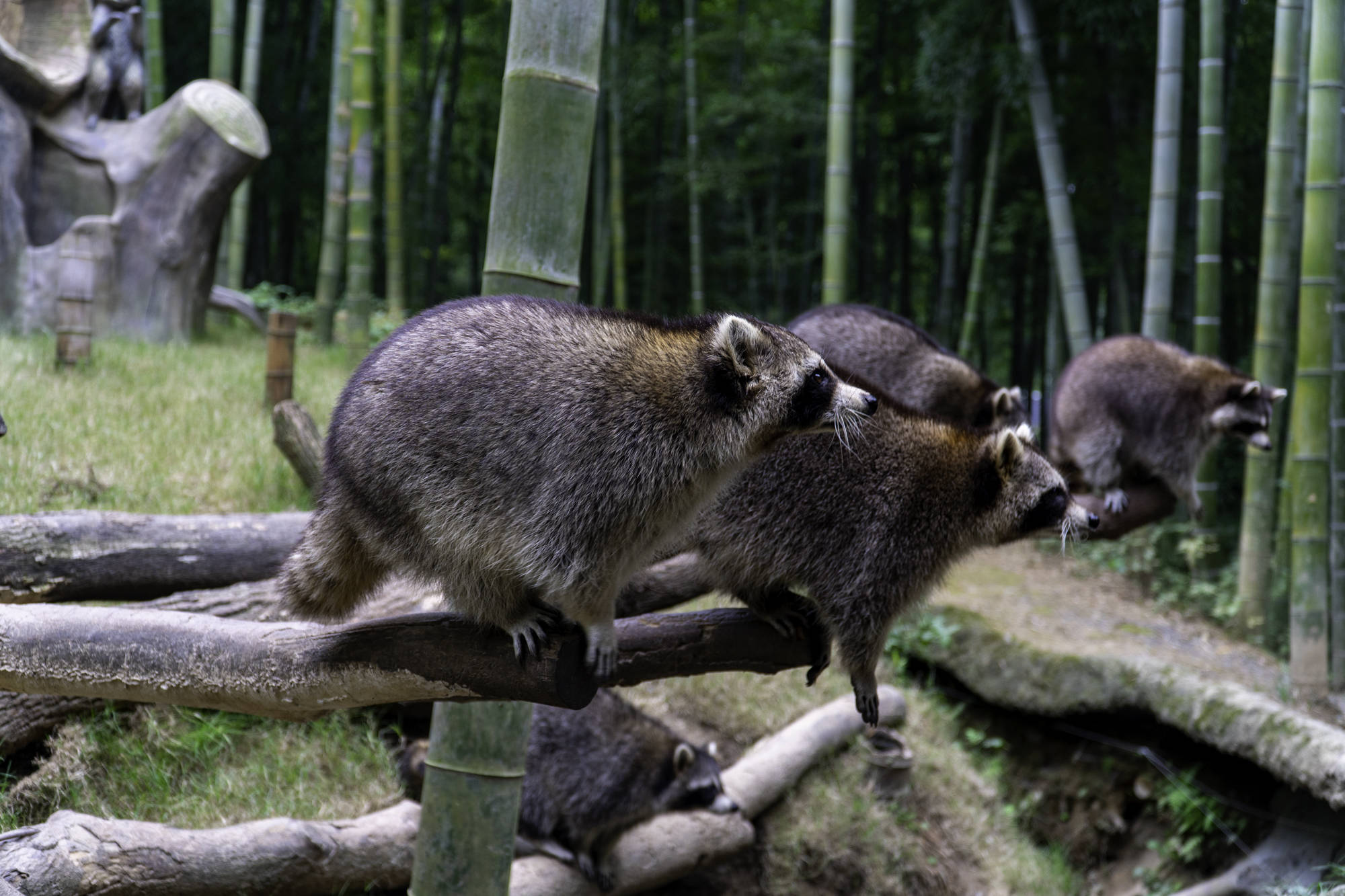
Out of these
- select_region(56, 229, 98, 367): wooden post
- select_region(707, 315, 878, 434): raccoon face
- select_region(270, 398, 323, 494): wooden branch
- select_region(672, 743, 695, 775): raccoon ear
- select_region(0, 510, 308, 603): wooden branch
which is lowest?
select_region(672, 743, 695, 775): raccoon ear

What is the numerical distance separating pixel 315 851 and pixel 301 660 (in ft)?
4.52

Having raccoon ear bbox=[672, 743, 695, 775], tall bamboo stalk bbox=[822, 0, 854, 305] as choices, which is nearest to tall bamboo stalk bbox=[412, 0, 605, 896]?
raccoon ear bbox=[672, 743, 695, 775]

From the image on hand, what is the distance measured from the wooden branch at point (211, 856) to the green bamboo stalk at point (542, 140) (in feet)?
6.03

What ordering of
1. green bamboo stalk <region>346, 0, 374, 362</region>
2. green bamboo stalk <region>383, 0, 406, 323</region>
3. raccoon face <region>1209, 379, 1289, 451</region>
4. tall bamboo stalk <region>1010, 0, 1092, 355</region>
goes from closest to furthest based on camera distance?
1. raccoon face <region>1209, 379, 1289, 451</region>
2. tall bamboo stalk <region>1010, 0, 1092, 355</region>
3. green bamboo stalk <region>346, 0, 374, 362</region>
4. green bamboo stalk <region>383, 0, 406, 323</region>

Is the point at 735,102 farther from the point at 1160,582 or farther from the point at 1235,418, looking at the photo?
the point at 1235,418

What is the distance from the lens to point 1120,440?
5480 millimetres

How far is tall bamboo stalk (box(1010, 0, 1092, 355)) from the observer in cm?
813

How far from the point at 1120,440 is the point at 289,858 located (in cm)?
417

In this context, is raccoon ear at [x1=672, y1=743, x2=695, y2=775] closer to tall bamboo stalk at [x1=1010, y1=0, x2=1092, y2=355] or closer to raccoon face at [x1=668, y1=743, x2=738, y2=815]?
raccoon face at [x1=668, y1=743, x2=738, y2=815]

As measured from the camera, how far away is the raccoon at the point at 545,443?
2.40 m

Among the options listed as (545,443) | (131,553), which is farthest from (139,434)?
(545,443)

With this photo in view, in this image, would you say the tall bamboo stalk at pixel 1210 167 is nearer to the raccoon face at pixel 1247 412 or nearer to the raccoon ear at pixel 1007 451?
the raccoon face at pixel 1247 412

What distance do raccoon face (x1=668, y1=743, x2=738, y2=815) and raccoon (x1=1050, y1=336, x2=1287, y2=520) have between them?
2267 millimetres

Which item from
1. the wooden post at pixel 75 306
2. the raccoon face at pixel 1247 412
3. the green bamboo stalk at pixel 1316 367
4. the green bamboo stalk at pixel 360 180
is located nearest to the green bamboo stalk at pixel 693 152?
the green bamboo stalk at pixel 360 180
